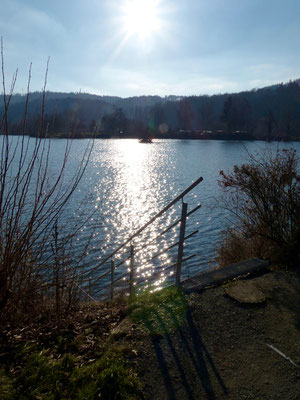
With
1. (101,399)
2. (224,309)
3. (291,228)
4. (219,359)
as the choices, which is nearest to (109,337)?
(101,399)

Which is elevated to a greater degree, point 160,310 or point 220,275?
point 220,275

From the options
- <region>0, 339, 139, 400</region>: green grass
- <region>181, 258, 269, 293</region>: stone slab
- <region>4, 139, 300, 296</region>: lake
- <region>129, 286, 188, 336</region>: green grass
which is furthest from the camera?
<region>4, 139, 300, 296</region>: lake

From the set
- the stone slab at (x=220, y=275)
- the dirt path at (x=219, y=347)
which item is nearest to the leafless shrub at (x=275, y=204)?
the stone slab at (x=220, y=275)

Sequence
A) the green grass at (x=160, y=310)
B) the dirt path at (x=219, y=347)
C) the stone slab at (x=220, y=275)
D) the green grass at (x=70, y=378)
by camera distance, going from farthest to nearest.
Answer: the stone slab at (x=220, y=275) → the green grass at (x=160, y=310) → the dirt path at (x=219, y=347) → the green grass at (x=70, y=378)

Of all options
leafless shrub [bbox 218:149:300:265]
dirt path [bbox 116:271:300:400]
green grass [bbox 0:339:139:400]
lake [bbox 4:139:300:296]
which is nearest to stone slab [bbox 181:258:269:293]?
dirt path [bbox 116:271:300:400]

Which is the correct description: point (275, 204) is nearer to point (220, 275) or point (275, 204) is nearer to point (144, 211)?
point (220, 275)

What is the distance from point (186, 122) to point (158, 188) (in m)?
107

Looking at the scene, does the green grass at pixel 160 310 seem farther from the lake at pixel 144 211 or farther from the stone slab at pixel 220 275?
the lake at pixel 144 211

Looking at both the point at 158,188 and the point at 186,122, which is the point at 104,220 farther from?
the point at 186,122

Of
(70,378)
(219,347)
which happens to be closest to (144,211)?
(219,347)

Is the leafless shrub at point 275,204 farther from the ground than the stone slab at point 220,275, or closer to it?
farther from the ground

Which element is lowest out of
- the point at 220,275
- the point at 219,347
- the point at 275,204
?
the point at 219,347

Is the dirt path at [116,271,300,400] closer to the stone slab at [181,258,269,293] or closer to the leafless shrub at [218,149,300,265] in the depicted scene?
the stone slab at [181,258,269,293]

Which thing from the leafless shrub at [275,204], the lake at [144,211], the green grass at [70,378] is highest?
the leafless shrub at [275,204]
